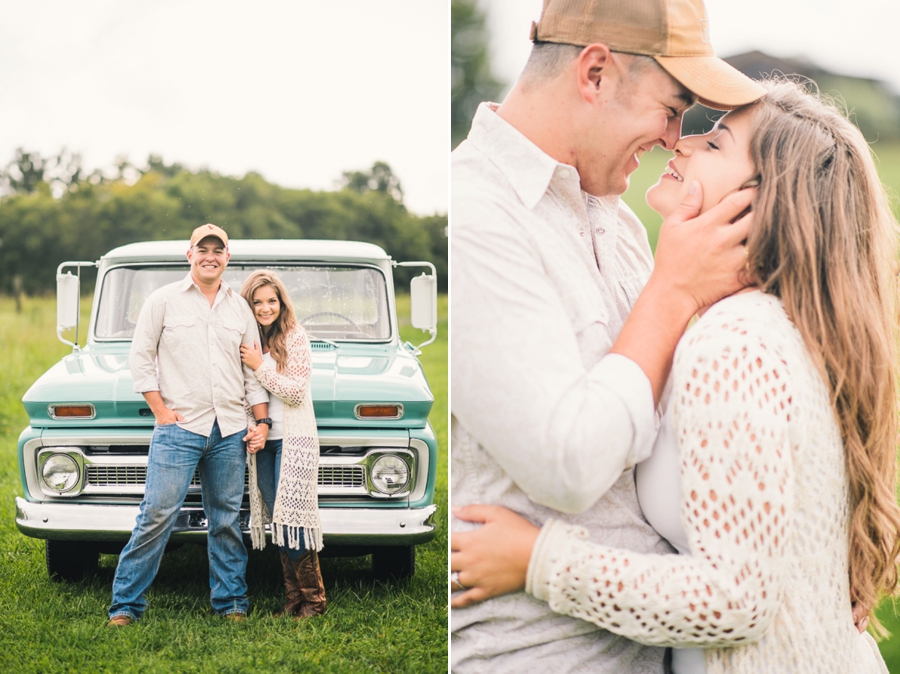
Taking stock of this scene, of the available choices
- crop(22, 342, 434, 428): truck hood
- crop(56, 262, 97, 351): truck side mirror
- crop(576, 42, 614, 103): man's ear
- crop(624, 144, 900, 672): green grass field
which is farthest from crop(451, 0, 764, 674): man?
crop(56, 262, 97, 351): truck side mirror

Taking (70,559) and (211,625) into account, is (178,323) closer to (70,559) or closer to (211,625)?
(211,625)

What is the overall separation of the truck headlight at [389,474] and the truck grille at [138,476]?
5 centimetres

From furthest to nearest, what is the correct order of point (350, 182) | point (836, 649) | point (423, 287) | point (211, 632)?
point (350, 182)
point (423, 287)
point (211, 632)
point (836, 649)

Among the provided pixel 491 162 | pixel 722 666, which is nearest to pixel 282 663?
pixel 722 666

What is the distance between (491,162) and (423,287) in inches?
96.4

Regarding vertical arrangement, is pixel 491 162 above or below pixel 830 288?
above

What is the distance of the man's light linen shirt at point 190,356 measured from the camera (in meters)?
2.95

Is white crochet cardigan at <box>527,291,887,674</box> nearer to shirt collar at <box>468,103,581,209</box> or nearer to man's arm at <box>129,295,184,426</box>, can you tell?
shirt collar at <box>468,103,581,209</box>

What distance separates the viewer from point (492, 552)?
1.50 m

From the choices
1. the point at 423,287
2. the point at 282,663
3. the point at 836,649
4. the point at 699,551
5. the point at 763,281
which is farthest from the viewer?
the point at 423,287

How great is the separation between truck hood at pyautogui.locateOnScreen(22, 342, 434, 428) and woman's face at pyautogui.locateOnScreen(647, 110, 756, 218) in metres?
1.77

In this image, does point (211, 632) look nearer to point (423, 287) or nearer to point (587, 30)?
point (423, 287)

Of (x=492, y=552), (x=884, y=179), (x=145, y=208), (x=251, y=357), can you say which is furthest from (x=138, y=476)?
(x=145, y=208)

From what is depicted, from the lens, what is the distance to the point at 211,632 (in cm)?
295
